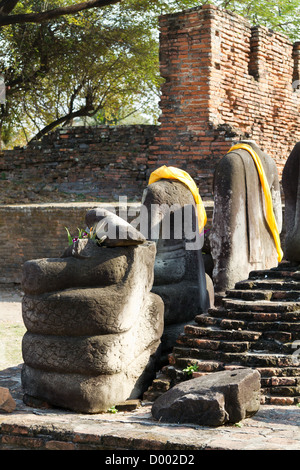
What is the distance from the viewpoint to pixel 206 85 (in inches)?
436

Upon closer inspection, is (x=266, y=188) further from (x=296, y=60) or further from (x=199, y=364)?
(x=296, y=60)

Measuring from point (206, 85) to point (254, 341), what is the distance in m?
7.42

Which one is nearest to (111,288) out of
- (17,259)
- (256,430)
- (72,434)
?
(72,434)

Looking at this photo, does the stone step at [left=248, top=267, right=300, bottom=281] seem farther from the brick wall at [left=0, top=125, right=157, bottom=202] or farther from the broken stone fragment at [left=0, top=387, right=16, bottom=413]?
the brick wall at [left=0, top=125, right=157, bottom=202]

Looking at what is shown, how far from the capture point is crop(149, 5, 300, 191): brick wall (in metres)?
11.1

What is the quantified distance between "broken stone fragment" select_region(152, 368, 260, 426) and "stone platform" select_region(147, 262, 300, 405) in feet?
0.95

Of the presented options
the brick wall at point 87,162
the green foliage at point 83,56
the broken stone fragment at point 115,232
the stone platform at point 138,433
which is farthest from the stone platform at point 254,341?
the green foliage at point 83,56

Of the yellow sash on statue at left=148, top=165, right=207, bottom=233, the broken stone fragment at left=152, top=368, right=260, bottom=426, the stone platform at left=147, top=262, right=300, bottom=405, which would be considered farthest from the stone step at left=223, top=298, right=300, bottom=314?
the yellow sash on statue at left=148, top=165, right=207, bottom=233

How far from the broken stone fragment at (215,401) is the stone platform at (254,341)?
0.29 meters

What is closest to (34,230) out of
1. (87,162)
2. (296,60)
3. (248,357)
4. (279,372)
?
(87,162)

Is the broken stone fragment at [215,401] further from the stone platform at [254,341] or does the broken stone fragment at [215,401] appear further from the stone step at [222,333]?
the stone step at [222,333]

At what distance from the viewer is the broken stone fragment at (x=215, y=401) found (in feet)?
12.0
